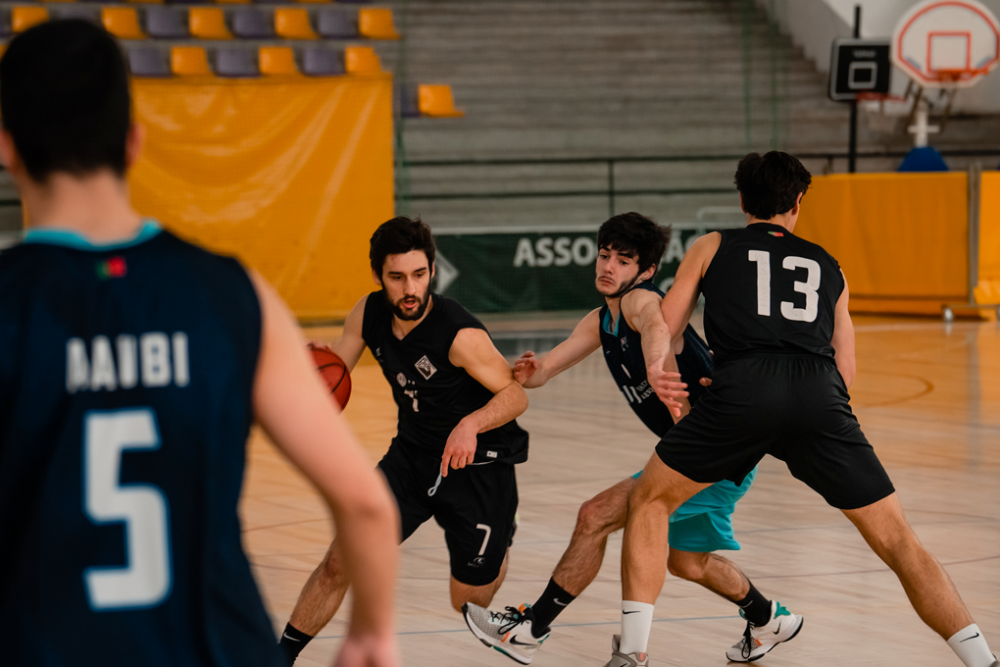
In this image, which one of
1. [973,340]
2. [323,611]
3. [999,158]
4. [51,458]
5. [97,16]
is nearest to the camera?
[51,458]

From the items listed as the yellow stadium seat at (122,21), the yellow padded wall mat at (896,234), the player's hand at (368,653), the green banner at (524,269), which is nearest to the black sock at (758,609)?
the player's hand at (368,653)

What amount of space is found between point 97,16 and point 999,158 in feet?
43.8

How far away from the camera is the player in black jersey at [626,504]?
4.12 meters

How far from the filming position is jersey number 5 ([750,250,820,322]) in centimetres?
387

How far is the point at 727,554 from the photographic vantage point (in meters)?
5.60

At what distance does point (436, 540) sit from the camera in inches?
237

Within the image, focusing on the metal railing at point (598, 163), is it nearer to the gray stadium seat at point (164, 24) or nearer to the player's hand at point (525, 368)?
the gray stadium seat at point (164, 24)

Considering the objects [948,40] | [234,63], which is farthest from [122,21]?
[948,40]

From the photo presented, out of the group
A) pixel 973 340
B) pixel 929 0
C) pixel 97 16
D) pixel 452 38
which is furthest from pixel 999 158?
pixel 97 16

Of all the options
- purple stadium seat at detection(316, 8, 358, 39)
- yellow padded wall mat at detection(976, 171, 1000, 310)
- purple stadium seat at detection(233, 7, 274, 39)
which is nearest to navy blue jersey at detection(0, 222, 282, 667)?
yellow padded wall mat at detection(976, 171, 1000, 310)

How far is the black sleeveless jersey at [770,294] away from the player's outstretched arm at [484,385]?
70cm

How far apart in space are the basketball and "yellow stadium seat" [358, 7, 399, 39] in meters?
14.7

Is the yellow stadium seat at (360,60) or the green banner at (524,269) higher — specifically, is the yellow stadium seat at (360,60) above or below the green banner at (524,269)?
above

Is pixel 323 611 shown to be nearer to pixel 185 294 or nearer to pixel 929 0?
pixel 185 294
